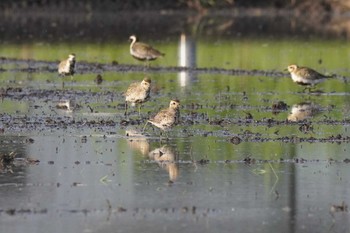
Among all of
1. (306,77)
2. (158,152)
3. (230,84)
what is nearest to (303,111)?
(306,77)

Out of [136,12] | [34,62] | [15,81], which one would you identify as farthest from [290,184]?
[136,12]

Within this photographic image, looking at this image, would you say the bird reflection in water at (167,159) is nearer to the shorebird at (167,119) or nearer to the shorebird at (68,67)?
the shorebird at (167,119)

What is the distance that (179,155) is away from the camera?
607 inches

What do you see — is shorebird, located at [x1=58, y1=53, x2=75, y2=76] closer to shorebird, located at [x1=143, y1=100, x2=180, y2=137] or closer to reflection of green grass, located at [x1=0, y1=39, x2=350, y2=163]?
reflection of green grass, located at [x1=0, y1=39, x2=350, y2=163]

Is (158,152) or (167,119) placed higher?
(167,119)

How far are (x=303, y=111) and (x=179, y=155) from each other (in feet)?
16.0

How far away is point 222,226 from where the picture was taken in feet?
38.2

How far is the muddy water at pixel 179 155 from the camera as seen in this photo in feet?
39.7

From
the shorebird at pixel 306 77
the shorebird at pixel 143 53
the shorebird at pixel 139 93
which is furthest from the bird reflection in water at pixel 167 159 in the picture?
the shorebird at pixel 143 53

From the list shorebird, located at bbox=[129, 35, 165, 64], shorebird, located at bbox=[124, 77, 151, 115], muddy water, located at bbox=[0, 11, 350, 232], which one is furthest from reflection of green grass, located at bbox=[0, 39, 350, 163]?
shorebird, located at bbox=[129, 35, 165, 64]

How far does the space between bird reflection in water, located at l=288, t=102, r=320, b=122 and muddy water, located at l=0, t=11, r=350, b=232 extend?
0.9 inches

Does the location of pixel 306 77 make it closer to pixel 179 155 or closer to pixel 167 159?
pixel 179 155

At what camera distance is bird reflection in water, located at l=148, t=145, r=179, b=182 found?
14320 millimetres

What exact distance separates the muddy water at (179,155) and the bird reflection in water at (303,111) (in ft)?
0.07
